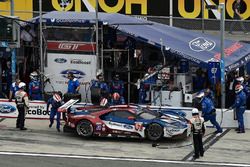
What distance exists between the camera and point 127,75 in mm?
25156

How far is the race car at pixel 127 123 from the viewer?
18062 millimetres

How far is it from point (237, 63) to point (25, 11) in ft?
42.3

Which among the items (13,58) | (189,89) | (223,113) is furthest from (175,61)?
(13,58)

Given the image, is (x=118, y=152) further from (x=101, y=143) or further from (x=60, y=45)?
(x=60, y=45)

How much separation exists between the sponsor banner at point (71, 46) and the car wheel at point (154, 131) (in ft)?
22.6

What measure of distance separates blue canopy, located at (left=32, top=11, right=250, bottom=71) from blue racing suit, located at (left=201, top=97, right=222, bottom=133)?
3.76 metres

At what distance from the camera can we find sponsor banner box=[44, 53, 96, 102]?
24.3 m

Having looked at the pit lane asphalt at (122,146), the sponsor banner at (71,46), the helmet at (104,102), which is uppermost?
the sponsor banner at (71,46)

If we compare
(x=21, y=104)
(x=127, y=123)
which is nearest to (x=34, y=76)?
(x=21, y=104)

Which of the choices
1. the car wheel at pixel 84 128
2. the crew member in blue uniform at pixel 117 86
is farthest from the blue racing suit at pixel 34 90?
the car wheel at pixel 84 128

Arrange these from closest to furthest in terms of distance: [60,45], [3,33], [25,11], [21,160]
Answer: [21,160]
[3,33]
[60,45]
[25,11]

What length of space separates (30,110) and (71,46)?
4071 mm

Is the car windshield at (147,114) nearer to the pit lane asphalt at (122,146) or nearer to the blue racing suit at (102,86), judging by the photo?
the pit lane asphalt at (122,146)

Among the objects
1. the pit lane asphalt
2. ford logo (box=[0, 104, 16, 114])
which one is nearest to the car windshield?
the pit lane asphalt
